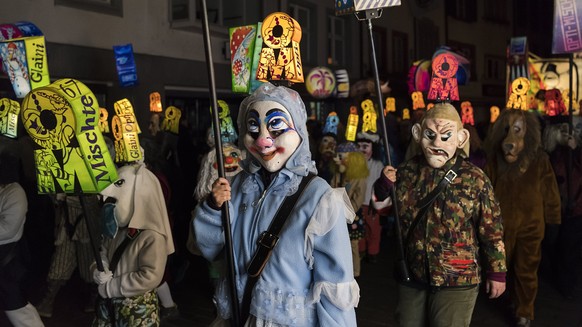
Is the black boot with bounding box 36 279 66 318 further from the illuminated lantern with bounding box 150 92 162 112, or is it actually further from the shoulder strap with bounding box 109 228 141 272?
the illuminated lantern with bounding box 150 92 162 112

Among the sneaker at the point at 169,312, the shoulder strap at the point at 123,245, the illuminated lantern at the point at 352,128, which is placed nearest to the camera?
the shoulder strap at the point at 123,245

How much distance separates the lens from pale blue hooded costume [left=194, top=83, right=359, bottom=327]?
2.61m

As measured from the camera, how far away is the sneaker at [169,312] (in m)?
5.98

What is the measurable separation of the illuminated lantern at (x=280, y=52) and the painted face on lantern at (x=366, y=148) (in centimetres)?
403

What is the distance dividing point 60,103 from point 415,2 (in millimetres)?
19188

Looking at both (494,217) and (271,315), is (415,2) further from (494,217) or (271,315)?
(271,315)

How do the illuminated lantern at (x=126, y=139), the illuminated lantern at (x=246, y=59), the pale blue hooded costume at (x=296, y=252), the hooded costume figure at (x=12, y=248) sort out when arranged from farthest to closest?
the illuminated lantern at (x=246, y=59) < the hooded costume figure at (x=12, y=248) < the illuminated lantern at (x=126, y=139) < the pale blue hooded costume at (x=296, y=252)

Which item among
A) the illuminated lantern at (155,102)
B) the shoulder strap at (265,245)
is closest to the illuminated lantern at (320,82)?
the illuminated lantern at (155,102)

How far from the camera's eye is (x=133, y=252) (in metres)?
3.76

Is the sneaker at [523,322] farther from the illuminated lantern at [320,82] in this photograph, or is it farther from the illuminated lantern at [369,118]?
the illuminated lantern at [320,82]

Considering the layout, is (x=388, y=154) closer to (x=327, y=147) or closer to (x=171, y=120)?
(x=327, y=147)

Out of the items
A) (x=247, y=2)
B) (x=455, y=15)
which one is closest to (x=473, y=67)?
(x=455, y=15)

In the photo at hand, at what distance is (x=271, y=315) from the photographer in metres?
2.62

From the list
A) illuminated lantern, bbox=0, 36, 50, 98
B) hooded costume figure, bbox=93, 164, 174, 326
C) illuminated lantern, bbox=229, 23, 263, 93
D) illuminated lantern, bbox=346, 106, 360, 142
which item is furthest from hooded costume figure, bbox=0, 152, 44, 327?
illuminated lantern, bbox=346, 106, 360, 142
